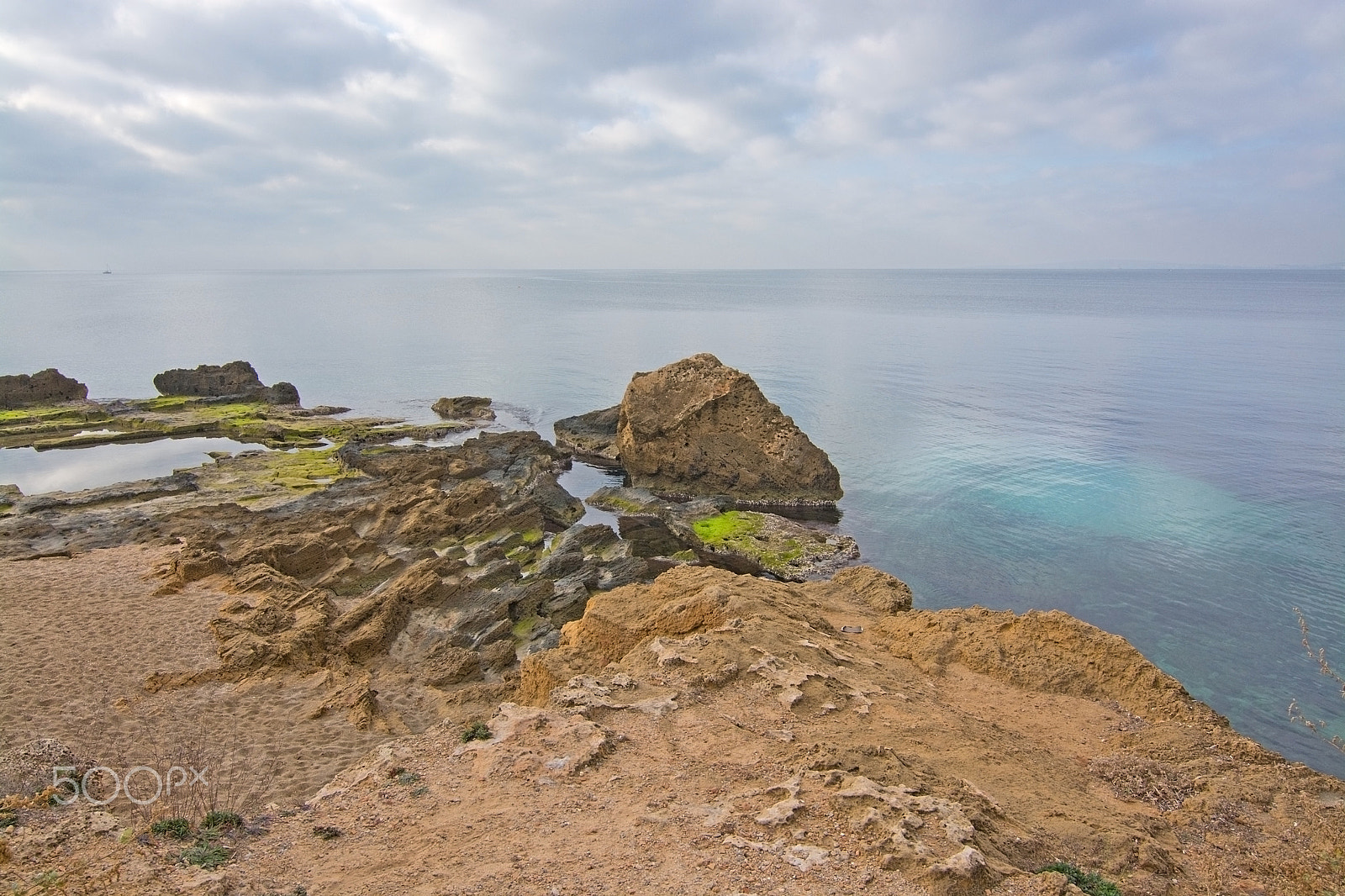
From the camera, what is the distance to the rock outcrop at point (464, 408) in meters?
63.3

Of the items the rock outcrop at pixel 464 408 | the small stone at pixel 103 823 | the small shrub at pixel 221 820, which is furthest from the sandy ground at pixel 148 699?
the rock outcrop at pixel 464 408

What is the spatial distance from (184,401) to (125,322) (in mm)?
99632

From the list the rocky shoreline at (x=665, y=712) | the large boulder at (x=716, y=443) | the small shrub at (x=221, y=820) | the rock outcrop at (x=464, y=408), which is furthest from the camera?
the rock outcrop at (x=464, y=408)

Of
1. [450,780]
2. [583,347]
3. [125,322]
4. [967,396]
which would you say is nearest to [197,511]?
[450,780]

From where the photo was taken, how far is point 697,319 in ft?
495

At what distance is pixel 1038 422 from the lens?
187 ft

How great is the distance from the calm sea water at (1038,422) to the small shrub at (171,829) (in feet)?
78.2

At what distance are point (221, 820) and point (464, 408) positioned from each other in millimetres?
54965

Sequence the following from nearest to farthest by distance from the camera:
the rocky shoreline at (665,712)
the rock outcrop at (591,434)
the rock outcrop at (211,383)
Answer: the rocky shoreline at (665,712) < the rock outcrop at (591,434) < the rock outcrop at (211,383)

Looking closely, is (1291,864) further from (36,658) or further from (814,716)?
(36,658)

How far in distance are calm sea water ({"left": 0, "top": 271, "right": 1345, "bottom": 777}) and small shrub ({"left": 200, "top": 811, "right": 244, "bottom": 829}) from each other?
23.2 metres

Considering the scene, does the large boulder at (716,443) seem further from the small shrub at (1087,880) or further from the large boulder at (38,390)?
the large boulder at (38,390)

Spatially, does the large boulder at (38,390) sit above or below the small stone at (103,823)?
above

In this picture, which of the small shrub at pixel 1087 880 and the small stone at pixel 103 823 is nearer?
the small shrub at pixel 1087 880
